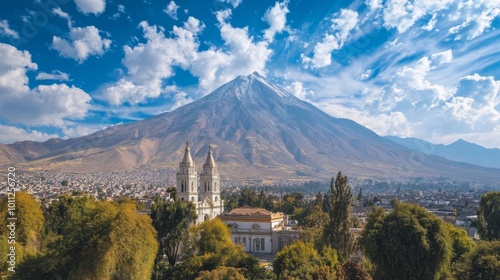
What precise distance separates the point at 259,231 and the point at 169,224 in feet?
49.6

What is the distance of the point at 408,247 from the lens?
76.8 ft

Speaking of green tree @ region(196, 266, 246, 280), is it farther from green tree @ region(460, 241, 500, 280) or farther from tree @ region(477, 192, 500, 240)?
tree @ region(477, 192, 500, 240)

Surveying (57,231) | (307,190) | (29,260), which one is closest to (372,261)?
(29,260)

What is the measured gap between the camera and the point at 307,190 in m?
177

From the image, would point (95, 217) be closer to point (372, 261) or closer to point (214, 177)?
point (372, 261)

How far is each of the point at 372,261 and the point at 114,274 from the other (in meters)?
14.0

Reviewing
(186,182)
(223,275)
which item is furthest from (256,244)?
(223,275)

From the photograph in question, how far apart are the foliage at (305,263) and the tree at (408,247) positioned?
2.48 meters

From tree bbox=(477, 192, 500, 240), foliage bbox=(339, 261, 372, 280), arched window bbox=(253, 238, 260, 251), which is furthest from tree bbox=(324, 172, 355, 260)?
arched window bbox=(253, 238, 260, 251)

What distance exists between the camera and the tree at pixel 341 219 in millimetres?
25453

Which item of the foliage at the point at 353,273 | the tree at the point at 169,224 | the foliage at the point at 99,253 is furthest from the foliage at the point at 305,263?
the tree at the point at 169,224

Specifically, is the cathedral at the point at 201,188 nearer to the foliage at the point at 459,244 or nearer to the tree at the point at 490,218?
the foliage at the point at 459,244

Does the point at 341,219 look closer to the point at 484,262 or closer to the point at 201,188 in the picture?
the point at 484,262

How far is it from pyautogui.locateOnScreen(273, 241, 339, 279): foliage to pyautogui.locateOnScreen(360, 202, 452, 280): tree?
248 cm
